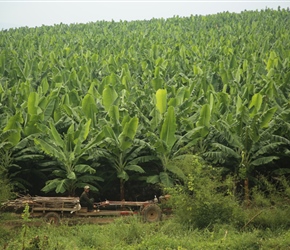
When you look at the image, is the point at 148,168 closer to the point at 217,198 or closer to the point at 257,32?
the point at 217,198

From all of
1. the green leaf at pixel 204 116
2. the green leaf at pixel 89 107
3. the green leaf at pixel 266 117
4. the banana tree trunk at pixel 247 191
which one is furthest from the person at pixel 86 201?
the green leaf at pixel 266 117

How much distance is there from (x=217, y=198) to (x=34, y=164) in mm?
5441

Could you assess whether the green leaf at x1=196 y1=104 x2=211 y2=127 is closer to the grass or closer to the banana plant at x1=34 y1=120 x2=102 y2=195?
the banana plant at x1=34 y1=120 x2=102 y2=195

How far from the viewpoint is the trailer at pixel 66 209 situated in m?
11.3

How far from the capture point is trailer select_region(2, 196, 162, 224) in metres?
11.3

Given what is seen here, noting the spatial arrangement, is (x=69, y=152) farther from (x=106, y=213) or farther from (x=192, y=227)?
(x=192, y=227)

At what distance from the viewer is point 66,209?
1138 centimetres

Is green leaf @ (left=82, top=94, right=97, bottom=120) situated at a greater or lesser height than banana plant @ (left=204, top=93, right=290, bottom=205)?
greater

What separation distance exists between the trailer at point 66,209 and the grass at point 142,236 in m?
0.26

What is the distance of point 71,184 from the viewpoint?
40.4 feet

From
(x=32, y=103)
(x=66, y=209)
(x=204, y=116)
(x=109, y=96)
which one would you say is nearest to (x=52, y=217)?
(x=66, y=209)

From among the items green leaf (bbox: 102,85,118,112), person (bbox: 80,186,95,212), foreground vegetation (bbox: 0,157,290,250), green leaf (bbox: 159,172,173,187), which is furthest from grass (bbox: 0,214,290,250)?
green leaf (bbox: 102,85,118,112)

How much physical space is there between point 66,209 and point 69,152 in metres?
1.49

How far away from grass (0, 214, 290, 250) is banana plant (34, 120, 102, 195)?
1305 millimetres
